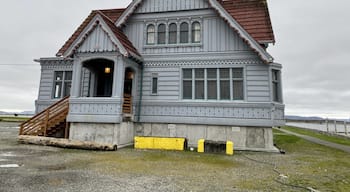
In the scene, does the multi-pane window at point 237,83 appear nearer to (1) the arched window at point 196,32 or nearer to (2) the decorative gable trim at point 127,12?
(1) the arched window at point 196,32

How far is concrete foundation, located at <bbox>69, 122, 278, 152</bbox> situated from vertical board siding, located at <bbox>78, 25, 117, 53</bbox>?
4068 millimetres

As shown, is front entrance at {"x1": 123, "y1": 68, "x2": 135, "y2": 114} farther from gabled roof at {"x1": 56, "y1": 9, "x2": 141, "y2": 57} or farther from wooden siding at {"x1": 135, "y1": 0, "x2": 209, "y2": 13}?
wooden siding at {"x1": 135, "y1": 0, "x2": 209, "y2": 13}

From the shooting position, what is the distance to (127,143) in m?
12.1

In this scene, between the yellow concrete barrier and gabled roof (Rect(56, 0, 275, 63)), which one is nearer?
the yellow concrete barrier

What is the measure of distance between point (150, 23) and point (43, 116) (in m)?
8.71

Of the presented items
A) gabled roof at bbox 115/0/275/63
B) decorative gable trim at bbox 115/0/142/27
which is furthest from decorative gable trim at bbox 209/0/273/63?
decorative gable trim at bbox 115/0/142/27

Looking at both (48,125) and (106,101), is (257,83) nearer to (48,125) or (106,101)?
(106,101)

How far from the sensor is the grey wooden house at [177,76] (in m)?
11.4

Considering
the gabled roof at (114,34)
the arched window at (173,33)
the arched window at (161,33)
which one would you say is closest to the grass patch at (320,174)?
the arched window at (173,33)

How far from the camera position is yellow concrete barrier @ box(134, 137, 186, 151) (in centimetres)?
1104

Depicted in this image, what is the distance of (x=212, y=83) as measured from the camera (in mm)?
12461

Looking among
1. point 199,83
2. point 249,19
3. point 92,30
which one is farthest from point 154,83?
point 249,19

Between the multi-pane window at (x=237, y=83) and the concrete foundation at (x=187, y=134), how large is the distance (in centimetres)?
181

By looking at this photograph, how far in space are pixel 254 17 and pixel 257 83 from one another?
4090 mm
